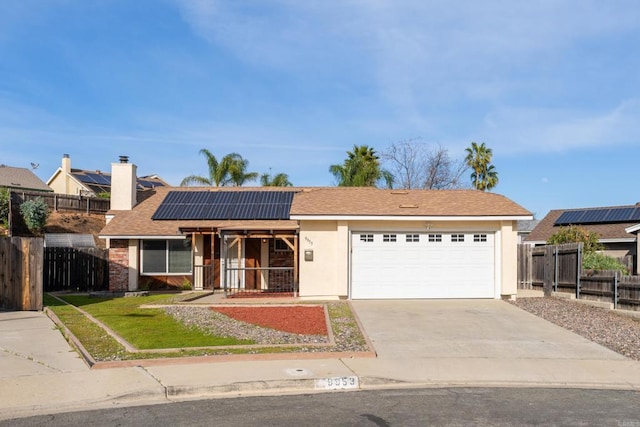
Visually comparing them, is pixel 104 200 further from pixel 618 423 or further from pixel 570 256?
pixel 618 423

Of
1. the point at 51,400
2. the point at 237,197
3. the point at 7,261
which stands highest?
the point at 237,197

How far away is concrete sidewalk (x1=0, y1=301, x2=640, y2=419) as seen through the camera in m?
8.47

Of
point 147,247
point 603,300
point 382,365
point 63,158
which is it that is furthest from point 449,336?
point 63,158

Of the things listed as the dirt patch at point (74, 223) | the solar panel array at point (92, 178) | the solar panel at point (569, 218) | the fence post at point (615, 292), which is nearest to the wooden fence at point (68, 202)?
the dirt patch at point (74, 223)

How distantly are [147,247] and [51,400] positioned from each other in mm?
16539

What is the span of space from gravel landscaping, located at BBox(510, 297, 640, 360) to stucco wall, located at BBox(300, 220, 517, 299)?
44.2 inches

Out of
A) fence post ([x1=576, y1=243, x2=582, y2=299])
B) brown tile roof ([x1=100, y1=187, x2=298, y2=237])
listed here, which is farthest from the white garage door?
brown tile roof ([x1=100, y1=187, x2=298, y2=237])

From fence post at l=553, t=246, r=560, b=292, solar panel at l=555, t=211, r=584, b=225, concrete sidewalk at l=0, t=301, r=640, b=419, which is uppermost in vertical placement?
solar panel at l=555, t=211, r=584, b=225

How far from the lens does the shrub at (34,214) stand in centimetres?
3409

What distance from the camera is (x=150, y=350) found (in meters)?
10.9

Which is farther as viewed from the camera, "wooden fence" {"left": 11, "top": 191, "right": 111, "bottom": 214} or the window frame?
"wooden fence" {"left": 11, "top": 191, "right": 111, "bottom": 214}

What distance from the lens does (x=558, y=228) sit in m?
34.2

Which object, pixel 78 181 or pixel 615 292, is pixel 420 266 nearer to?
pixel 615 292

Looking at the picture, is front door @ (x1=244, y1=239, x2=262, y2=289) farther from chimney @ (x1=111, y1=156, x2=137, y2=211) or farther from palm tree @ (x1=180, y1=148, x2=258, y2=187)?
palm tree @ (x1=180, y1=148, x2=258, y2=187)
